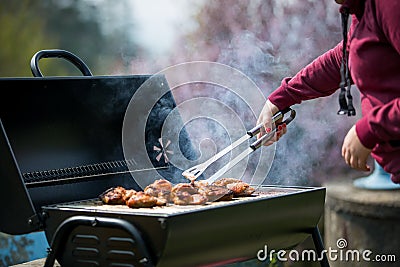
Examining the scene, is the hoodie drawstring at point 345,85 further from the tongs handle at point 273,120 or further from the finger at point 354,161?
the tongs handle at point 273,120

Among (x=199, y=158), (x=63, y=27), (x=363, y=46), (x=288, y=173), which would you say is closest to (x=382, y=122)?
(x=363, y=46)

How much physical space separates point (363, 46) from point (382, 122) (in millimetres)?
240

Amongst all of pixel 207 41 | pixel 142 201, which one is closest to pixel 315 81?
pixel 142 201

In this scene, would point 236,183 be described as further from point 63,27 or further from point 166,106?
point 63,27

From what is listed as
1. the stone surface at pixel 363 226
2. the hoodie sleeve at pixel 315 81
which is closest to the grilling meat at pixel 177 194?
the hoodie sleeve at pixel 315 81

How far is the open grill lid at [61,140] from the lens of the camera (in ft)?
7.59

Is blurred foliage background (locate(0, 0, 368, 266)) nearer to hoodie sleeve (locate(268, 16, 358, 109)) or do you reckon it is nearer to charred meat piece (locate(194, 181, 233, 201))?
hoodie sleeve (locate(268, 16, 358, 109))

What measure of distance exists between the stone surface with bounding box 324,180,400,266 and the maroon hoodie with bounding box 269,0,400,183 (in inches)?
66.9

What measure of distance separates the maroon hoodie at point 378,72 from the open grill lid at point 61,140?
1007 mm

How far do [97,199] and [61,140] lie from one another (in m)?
0.25

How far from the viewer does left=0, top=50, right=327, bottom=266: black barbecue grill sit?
204cm

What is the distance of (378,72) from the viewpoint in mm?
1956

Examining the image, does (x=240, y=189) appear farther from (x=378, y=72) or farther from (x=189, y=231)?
(x=378, y=72)

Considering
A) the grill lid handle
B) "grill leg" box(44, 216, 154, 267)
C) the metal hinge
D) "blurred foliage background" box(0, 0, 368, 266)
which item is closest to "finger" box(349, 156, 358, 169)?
"grill leg" box(44, 216, 154, 267)
